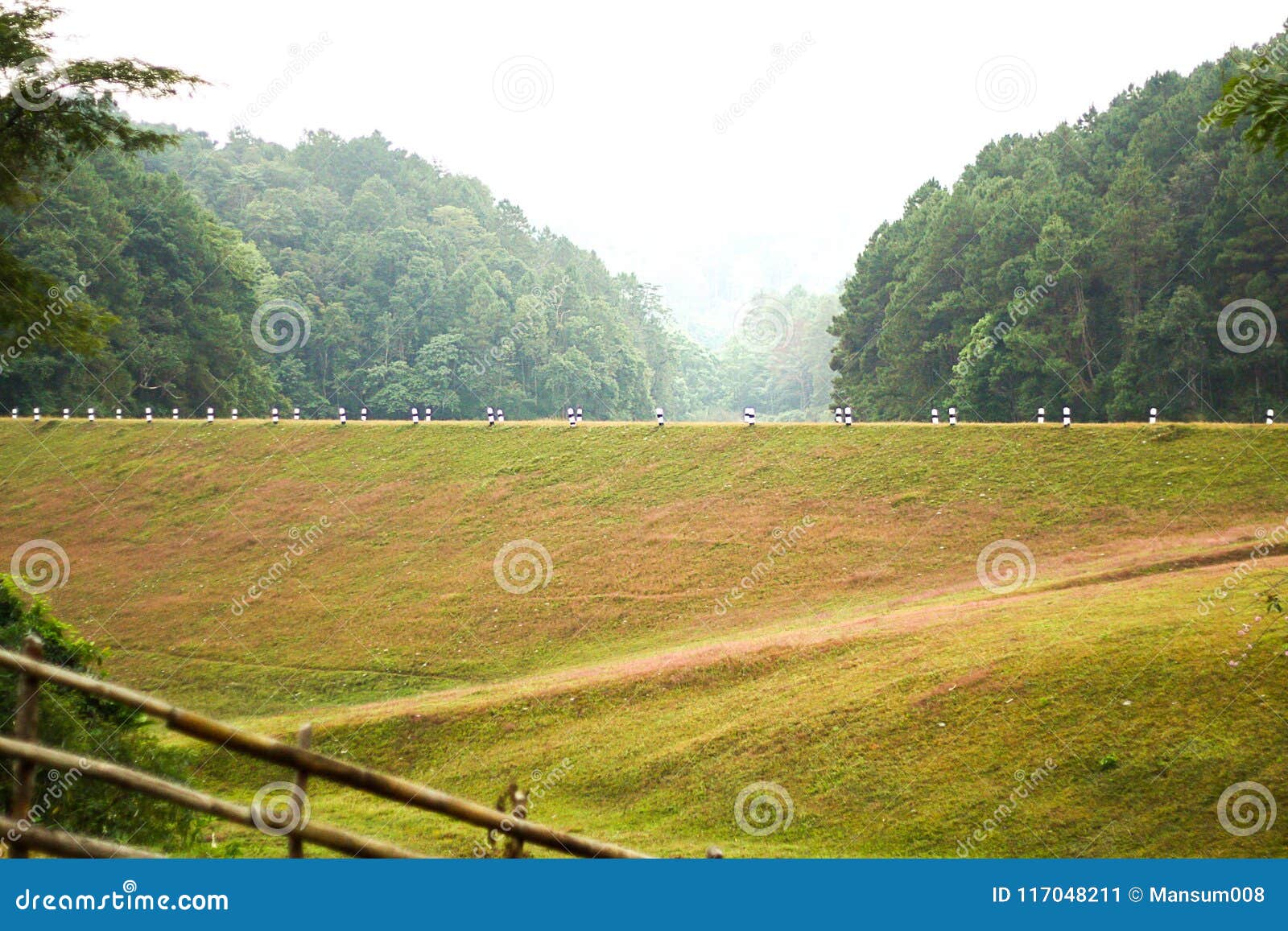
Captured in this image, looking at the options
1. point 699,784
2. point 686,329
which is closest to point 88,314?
point 699,784

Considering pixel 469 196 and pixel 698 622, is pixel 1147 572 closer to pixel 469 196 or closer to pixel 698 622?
pixel 698 622

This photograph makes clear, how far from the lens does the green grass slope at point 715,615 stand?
13.0 metres

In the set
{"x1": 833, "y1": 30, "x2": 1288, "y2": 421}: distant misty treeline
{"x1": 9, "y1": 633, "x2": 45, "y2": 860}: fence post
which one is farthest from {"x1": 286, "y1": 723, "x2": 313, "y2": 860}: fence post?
{"x1": 833, "y1": 30, "x2": 1288, "y2": 421}: distant misty treeline

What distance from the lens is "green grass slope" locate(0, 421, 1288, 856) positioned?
13039mm

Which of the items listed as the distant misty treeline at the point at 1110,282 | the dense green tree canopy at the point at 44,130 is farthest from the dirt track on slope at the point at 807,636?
the distant misty treeline at the point at 1110,282

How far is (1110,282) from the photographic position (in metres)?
47.0

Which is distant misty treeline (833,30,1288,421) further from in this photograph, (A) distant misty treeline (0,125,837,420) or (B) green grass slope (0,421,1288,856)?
(A) distant misty treeline (0,125,837,420)

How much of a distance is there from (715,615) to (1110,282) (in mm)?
31412

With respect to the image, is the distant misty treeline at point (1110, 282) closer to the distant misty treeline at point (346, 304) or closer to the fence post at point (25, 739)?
the distant misty treeline at point (346, 304)

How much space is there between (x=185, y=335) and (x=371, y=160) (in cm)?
6519

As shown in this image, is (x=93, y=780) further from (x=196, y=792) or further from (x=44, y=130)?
(x=44, y=130)

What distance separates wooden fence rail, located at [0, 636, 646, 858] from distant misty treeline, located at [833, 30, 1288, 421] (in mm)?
41826

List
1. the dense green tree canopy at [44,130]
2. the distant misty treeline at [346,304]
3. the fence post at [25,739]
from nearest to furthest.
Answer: the fence post at [25,739] < the dense green tree canopy at [44,130] < the distant misty treeline at [346,304]

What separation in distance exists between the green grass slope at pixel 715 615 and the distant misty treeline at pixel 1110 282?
15.0m
